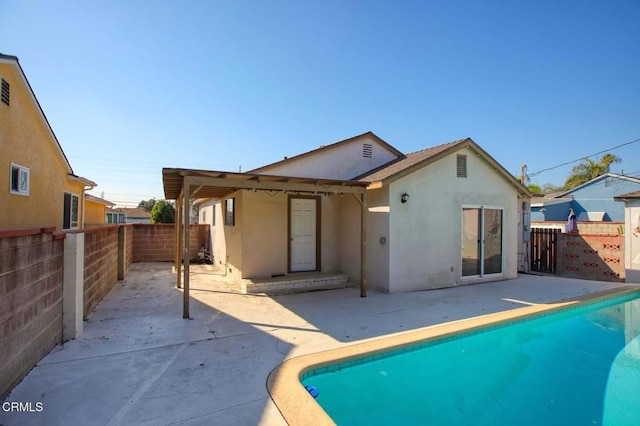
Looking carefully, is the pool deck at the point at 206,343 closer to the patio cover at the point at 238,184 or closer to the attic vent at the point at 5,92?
the patio cover at the point at 238,184

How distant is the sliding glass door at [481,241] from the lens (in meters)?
11.5

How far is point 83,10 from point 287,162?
22.9 feet

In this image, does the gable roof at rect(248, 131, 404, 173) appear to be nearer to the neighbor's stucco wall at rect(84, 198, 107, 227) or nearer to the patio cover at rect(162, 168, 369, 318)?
the patio cover at rect(162, 168, 369, 318)

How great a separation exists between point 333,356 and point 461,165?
8.79 meters

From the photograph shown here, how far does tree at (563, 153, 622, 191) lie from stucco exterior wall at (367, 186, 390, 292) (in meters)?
45.5

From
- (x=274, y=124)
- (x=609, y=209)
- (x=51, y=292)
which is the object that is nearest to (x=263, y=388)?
(x=51, y=292)

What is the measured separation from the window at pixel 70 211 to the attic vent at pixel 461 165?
15.7 metres

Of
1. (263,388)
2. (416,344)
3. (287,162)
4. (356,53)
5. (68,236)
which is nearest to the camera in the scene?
(263,388)

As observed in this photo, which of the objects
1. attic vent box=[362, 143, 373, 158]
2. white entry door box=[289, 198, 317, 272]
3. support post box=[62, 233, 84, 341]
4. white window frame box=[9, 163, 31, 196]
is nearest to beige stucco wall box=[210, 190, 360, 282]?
white entry door box=[289, 198, 317, 272]

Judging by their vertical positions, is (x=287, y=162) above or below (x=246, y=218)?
above

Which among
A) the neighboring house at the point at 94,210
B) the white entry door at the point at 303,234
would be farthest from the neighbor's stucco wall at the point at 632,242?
the neighboring house at the point at 94,210

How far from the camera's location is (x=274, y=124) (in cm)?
1906

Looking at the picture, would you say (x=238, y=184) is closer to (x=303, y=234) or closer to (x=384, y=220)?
(x=303, y=234)

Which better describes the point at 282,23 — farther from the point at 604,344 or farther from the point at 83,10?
the point at 604,344
